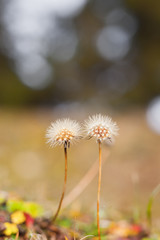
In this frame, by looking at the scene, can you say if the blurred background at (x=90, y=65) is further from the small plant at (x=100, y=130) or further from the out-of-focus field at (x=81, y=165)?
the small plant at (x=100, y=130)

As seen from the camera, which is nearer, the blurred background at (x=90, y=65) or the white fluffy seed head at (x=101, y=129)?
the white fluffy seed head at (x=101, y=129)

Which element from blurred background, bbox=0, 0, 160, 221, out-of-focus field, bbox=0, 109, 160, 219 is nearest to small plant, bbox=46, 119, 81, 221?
out-of-focus field, bbox=0, 109, 160, 219

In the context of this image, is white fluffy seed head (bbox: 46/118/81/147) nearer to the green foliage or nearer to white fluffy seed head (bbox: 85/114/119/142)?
white fluffy seed head (bbox: 85/114/119/142)

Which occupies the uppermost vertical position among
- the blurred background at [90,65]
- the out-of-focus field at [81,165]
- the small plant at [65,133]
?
the blurred background at [90,65]

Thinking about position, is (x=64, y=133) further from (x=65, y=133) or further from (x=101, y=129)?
(x=101, y=129)

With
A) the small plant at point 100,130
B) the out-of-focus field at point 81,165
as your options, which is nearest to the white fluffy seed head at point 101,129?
the small plant at point 100,130

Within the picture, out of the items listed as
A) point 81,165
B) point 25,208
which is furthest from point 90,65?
point 25,208
